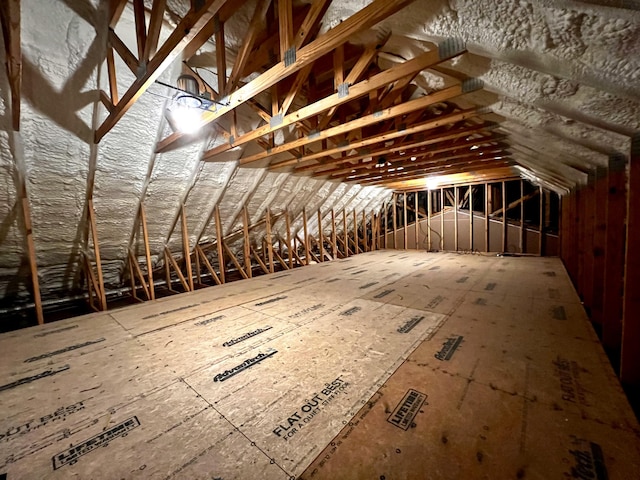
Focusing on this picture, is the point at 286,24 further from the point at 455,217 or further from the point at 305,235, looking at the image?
the point at 455,217

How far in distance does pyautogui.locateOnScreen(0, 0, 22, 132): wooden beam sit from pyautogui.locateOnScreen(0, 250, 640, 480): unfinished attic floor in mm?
1983

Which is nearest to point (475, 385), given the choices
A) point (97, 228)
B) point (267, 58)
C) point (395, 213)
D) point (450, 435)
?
point (450, 435)

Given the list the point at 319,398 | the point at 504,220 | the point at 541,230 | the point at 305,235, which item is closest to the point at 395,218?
the point at 504,220

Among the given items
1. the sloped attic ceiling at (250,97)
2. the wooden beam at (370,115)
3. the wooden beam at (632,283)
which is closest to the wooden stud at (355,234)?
the sloped attic ceiling at (250,97)

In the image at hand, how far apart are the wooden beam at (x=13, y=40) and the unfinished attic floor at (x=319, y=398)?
6.51 ft

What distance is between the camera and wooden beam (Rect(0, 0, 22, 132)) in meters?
1.29

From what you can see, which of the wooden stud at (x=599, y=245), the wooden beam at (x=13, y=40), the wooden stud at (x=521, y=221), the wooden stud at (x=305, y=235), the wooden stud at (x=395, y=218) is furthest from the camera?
the wooden stud at (x=395, y=218)

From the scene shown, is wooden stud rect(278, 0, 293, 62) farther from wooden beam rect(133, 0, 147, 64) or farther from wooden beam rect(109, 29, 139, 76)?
wooden beam rect(109, 29, 139, 76)

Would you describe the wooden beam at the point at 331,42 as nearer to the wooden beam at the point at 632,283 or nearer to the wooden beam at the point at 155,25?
the wooden beam at the point at 155,25

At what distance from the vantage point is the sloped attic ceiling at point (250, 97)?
3.81 ft

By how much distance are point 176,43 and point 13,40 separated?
0.88 m

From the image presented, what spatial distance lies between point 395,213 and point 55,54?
819cm

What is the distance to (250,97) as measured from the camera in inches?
78.0

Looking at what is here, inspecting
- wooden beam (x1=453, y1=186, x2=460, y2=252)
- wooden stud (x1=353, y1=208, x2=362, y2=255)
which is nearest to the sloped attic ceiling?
wooden beam (x1=453, y1=186, x2=460, y2=252)
